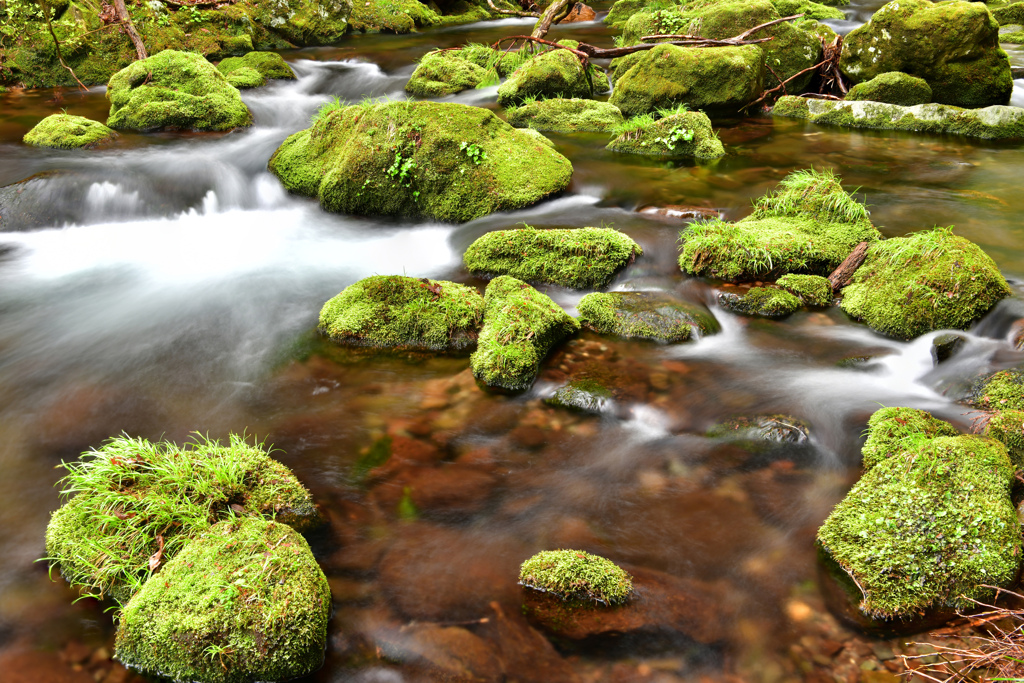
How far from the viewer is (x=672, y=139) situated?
9289 millimetres

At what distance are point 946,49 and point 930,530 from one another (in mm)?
10522

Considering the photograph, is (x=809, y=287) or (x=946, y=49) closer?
(x=809, y=287)

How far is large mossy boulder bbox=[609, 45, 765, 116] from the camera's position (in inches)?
424

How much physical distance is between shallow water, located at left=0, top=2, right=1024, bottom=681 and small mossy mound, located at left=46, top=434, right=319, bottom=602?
0.58ft

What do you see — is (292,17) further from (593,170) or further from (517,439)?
(517,439)

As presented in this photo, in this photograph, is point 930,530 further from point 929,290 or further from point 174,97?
point 174,97

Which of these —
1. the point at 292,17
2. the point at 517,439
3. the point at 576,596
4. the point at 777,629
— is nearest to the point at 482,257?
the point at 517,439

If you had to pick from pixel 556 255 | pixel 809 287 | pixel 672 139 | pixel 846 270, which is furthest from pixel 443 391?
pixel 672 139

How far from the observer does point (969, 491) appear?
326 centimetres

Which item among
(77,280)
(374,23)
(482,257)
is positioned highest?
(374,23)

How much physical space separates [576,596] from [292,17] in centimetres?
1739

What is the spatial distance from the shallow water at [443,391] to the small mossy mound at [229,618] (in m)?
0.23

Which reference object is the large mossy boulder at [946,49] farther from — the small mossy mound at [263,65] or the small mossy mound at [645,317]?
the small mossy mound at [263,65]

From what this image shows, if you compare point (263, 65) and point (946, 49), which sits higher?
point (946, 49)
